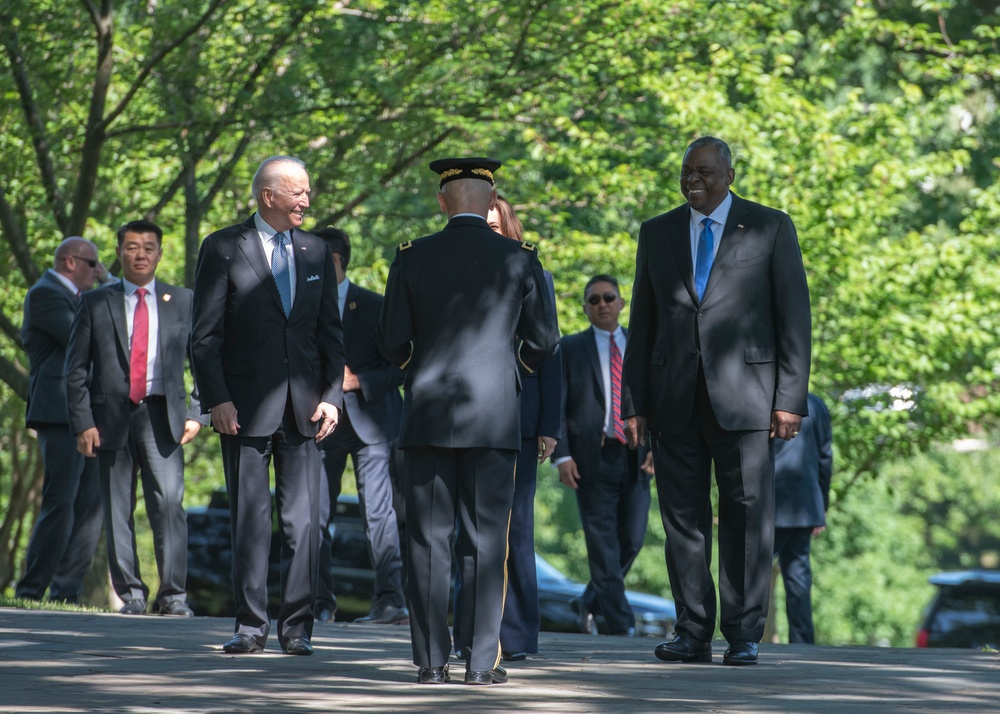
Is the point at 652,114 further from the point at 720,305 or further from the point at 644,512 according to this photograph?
the point at 720,305

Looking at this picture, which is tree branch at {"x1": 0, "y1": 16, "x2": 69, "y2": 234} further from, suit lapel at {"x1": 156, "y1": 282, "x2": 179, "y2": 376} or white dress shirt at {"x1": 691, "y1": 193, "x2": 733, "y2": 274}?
white dress shirt at {"x1": 691, "y1": 193, "x2": 733, "y2": 274}

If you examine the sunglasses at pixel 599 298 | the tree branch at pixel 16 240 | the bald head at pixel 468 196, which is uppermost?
the tree branch at pixel 16 240

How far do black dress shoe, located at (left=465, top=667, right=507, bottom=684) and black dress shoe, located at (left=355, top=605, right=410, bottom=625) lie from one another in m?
4.08

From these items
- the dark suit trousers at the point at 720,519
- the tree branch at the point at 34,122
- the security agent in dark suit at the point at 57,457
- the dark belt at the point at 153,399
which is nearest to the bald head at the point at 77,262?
the security agent in dark suit at the point at 57,457

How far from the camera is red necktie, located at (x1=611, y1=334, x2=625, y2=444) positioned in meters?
10.0

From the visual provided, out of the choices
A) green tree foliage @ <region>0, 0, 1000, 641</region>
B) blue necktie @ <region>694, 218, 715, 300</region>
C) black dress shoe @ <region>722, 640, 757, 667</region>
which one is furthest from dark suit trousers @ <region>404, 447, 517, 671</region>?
green tree foliage @ <region>0, 0, 1000, 641</region>

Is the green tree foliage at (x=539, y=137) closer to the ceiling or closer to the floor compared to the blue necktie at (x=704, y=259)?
closer to the ceiling

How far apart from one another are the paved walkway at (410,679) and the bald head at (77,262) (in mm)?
3302

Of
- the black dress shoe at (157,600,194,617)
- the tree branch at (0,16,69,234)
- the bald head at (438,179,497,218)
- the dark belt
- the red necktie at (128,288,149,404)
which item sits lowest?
the black dress shoe at (157,600,194,617)

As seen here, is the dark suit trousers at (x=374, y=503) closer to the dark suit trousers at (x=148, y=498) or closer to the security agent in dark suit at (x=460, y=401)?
the dark suit trousers at (x=148, y=498)

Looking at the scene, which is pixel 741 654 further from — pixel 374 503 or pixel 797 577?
pixel 797 577

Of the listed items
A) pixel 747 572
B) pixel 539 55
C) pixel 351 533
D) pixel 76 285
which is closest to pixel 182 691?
pixel 747 572

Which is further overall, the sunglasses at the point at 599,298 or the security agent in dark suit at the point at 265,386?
the sunglasses at the point at 599,298

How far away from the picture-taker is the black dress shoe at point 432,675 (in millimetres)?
5676
